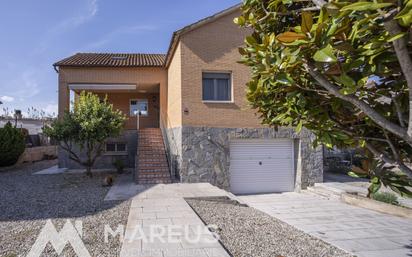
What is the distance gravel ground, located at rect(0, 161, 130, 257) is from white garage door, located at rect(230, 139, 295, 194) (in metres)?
7.16

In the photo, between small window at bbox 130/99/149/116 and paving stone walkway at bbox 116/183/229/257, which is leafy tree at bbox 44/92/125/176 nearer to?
paving stone walkway at bbox 116/183/229/257

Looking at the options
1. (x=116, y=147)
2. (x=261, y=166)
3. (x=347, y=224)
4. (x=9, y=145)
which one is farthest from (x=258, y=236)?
(x=9, y=145)

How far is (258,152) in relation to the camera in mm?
16578

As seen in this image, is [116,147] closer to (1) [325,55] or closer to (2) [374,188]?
(2) [374,188]

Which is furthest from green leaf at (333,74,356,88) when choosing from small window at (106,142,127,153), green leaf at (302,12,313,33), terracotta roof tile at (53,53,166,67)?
small window at (106,142,127,153)

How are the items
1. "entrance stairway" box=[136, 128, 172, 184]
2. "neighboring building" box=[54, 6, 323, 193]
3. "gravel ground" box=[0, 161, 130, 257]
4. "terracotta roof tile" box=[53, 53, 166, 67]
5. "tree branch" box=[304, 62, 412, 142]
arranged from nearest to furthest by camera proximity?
1. "tree branch" box=[304, 62, 412, 142]
2. "gravel ground" box=[0, 161, 130, 257]
3. "neighboring building" box=[54, 6, 323, 193]
4. "entrance stairway" box=[136, 128, 172, 184]
5. "terracotta roof tile" box=[53, 53, 166, 67]

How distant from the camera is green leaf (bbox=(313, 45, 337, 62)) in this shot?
7.55 ft

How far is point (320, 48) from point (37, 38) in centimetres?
1887

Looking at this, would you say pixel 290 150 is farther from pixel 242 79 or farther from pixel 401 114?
pixel 401 114

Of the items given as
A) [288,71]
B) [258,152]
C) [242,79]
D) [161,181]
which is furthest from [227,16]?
[288,71]

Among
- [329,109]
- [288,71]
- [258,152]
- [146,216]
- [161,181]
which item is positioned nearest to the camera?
[288,71]

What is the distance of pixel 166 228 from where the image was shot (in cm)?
767

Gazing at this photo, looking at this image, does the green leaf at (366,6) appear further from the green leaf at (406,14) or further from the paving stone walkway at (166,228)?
the paving stone walkway at (166,228)

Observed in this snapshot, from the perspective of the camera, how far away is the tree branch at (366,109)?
2.63 meters
